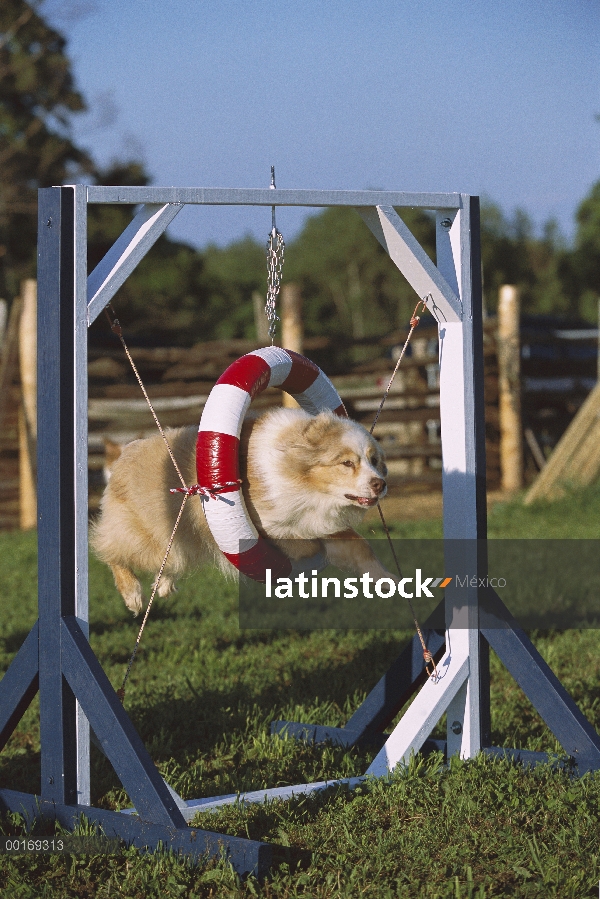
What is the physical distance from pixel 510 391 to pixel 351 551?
9654 mm

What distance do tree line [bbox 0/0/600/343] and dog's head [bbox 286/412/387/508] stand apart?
1030 cm

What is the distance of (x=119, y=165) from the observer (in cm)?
2841

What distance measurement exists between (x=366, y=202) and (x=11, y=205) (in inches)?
927

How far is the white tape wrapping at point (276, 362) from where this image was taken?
4.05 m

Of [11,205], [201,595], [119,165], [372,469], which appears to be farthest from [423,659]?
[119,165]

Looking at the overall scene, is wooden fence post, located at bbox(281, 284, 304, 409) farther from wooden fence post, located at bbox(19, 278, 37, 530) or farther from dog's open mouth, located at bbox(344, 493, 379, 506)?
dog's open mouth, located at bbox(344, 493, 379, 506)

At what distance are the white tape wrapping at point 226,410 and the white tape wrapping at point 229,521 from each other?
0.26 metres

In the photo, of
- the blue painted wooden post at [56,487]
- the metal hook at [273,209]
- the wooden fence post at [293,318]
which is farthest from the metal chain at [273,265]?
the wooden fence post at [293,318]

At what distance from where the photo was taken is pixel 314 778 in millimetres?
4051

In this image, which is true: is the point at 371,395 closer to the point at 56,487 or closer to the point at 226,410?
the point at 226,410

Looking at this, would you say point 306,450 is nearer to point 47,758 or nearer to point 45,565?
point 45,565

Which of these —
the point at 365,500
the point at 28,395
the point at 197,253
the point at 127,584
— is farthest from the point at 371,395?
the point at 197,253

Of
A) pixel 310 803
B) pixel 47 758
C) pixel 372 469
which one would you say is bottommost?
pixel 310 803

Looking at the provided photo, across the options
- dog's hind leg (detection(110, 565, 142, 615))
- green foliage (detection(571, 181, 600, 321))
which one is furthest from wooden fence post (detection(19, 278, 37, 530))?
green foliage (detection(571, 181, 600, 321))
